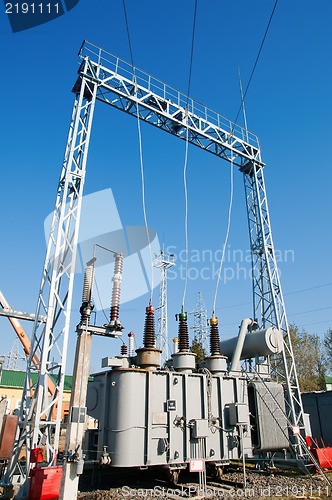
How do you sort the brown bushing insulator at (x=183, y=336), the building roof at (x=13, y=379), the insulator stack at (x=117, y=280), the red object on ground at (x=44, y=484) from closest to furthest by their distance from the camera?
the red object on ground at (x=44, y=484) < the insulator stack at (x=117, y=280) < the brown bushing insulator at (x=183, y=336) < the building roof at (x=13, y=379)

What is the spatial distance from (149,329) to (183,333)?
4.37 ft

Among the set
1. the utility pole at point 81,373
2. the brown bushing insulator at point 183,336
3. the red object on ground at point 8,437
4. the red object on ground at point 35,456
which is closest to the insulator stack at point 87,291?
the utility pole at point 81,373

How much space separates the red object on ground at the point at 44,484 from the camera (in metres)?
7.66

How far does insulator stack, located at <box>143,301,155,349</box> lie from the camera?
10.3 m

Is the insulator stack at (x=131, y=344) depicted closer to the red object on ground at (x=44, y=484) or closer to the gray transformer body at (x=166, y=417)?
the gray transformer body at (x=166, y=417)

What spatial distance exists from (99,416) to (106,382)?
868mm

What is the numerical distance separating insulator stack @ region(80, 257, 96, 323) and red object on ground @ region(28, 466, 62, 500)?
144 inches

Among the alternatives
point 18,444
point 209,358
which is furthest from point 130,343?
point 18,444

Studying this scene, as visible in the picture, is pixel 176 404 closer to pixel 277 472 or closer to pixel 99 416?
pixel 99 416

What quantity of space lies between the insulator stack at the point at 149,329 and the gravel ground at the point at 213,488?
3420mm

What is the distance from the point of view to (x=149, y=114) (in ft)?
50.3

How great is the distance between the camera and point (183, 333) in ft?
36.9

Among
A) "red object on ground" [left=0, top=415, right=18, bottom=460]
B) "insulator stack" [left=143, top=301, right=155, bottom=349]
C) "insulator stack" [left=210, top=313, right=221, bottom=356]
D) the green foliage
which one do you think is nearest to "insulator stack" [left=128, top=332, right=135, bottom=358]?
"insulator stack" [left=143, top=301, right=155, bottom=349]

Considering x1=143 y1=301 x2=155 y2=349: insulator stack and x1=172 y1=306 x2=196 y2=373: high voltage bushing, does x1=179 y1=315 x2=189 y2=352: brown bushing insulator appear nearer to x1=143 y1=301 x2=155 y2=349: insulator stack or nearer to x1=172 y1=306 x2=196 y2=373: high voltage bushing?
x1=172 y1=306 x2=196 y2=373: high voltage bushing
